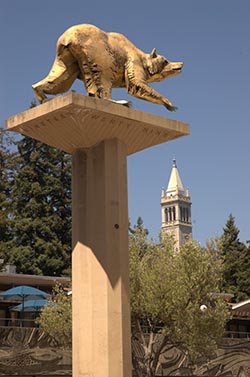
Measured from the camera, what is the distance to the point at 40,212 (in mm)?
49344

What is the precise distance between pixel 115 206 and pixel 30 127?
7.62 feet

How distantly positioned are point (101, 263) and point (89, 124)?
9.00ft

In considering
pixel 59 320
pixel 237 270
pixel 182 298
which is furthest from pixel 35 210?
pixel 182 298

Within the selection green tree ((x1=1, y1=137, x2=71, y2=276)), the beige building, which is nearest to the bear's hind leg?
green tree ((x1=1, y1=137, x2=71, y2=276))

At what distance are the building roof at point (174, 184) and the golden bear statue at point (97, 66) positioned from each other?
16474 cm

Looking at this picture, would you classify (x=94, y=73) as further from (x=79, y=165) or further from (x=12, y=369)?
(x=12, y=369)

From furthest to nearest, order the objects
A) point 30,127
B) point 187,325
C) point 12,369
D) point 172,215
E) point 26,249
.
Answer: point 172,215 < point 26,249 < point 12,369 < point 187,325 < point 30,127

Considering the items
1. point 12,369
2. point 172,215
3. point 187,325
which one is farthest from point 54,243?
point 172,215

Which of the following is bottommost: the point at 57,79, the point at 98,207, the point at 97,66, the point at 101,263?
the point at 101,263

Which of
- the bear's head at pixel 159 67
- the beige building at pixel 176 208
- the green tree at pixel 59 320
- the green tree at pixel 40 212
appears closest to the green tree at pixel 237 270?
the green tree at pixel 40 212

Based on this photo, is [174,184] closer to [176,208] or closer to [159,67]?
[176,208]

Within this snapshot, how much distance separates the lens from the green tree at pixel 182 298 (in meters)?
24.6

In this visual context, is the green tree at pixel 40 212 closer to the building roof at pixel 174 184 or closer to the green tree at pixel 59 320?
the green tree at pixel 59 320

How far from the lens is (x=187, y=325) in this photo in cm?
2450
